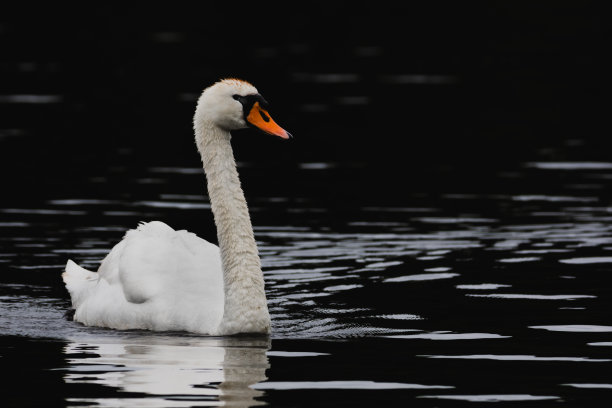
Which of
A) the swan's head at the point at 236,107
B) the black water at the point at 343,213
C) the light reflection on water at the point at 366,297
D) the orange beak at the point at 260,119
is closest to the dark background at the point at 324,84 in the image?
the black water at the point at 343,213

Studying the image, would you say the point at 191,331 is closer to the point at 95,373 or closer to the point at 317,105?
the point at 95,373

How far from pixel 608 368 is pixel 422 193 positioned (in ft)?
34.0

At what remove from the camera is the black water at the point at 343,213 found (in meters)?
12.3

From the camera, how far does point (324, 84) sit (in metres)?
37.0

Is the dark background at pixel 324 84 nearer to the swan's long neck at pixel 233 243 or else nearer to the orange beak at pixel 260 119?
the swan's long neck at pixel 233 243

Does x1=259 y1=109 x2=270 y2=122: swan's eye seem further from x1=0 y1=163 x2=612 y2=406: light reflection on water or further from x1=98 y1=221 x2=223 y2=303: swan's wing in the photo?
x1=0 y1=163 x2=612 y2=406: light reflection on water

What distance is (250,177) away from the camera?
79.4 feet

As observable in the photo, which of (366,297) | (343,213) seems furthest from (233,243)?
(343,213)

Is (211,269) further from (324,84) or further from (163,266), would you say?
(324,84)

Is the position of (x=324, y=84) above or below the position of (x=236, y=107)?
above

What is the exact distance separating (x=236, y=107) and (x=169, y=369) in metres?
2.70

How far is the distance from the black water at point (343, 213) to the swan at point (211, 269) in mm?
236

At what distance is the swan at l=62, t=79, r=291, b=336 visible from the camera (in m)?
Answer: 13.8

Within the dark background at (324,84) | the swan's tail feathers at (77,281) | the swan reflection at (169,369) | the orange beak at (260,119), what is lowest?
Result: the swan reflection at (169,369)
